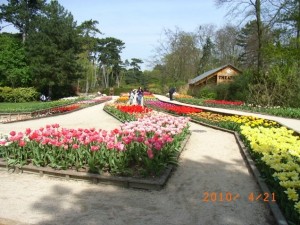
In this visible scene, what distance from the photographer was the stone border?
564 cm

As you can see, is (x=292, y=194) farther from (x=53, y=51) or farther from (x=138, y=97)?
(x=53, y=51)

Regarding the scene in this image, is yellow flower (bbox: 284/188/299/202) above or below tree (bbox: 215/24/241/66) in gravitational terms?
below

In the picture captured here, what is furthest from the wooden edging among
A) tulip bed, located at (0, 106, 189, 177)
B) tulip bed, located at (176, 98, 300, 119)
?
tulip bed, located at (176, 98, 300, 119)

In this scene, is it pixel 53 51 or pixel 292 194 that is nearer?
pixel 292 194

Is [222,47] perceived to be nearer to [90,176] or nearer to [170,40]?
[170,40]

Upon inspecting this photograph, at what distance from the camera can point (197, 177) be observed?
6.37 metres

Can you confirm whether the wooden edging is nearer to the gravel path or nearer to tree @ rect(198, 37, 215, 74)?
the gravel path

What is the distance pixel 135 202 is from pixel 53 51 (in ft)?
116

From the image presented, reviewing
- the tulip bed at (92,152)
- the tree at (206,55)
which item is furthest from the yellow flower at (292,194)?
the tree at (206,55)

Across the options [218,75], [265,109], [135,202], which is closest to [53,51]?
[218,75]

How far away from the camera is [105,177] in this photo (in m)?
5.85

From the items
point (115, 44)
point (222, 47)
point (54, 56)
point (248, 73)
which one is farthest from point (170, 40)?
point (248, 73)
